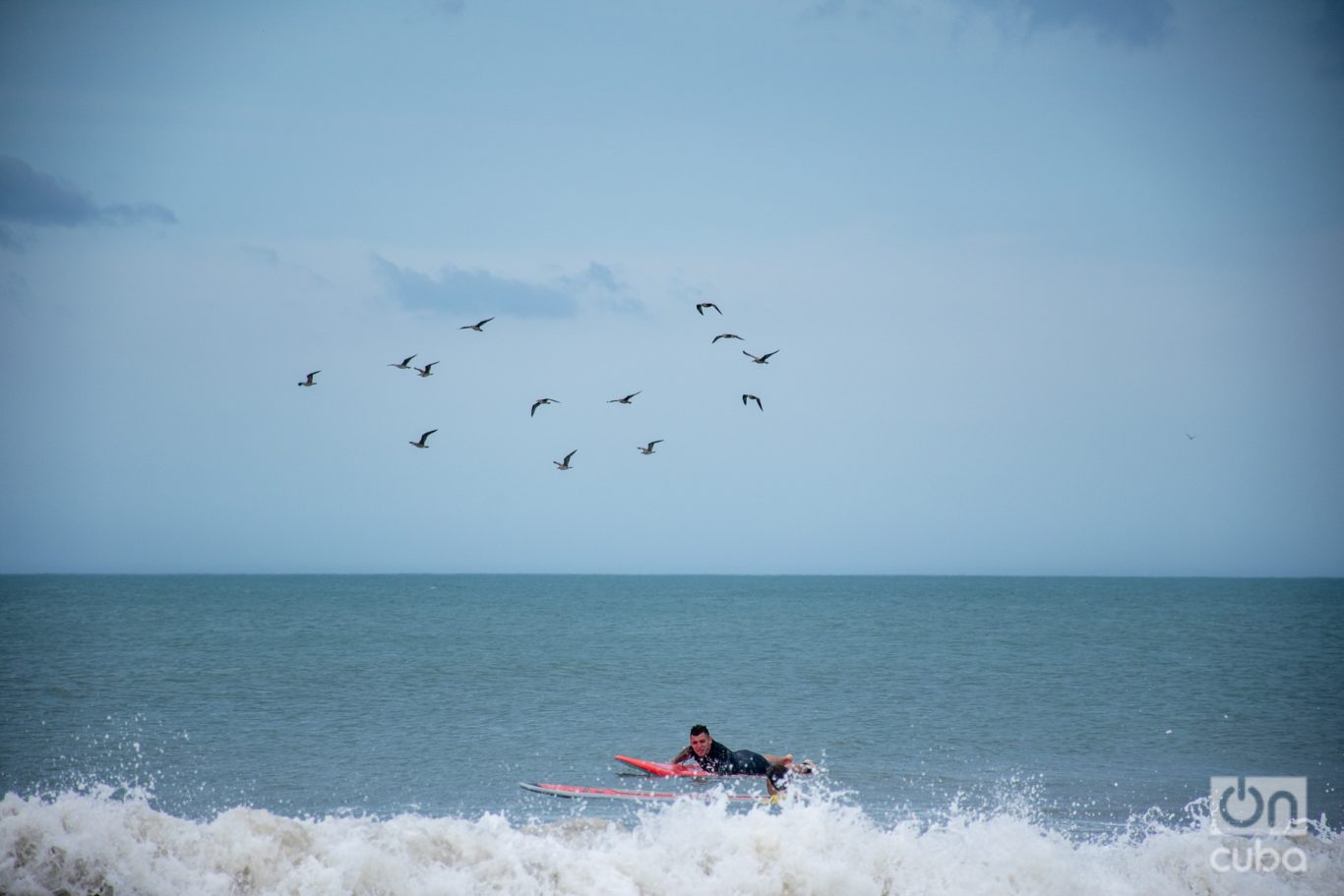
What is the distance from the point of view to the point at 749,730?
2575 centimetres

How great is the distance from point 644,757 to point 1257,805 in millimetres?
10731

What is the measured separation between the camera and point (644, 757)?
70.8ft

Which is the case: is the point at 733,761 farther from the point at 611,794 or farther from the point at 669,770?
the point at 611,794

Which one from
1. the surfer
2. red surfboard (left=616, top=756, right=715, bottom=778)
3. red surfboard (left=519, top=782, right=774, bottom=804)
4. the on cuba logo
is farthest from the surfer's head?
the on cuba logo

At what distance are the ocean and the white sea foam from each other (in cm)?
3

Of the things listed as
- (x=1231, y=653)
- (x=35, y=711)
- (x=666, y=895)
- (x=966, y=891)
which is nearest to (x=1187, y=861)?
(x=966, y=891)

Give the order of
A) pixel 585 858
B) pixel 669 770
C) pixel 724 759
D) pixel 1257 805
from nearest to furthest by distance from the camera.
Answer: pixel 585 858, pixel 1257 805, pixel 724 759, pixel 669 770

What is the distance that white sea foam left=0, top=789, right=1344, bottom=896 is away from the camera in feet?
40.1

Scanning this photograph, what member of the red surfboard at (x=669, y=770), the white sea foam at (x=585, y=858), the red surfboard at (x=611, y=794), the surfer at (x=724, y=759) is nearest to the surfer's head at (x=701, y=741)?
the surfer at (x=724, y=759)

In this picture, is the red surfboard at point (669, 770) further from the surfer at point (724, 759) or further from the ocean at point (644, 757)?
the ocean at point (644, 757)

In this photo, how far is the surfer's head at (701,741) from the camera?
19234 millimetres

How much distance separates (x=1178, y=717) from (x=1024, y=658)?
1751 centimetres

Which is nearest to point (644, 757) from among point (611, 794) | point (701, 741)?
point (701, 741)

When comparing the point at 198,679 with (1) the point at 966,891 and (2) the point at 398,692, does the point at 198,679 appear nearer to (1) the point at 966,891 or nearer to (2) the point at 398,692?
(2) the point at 398,692
